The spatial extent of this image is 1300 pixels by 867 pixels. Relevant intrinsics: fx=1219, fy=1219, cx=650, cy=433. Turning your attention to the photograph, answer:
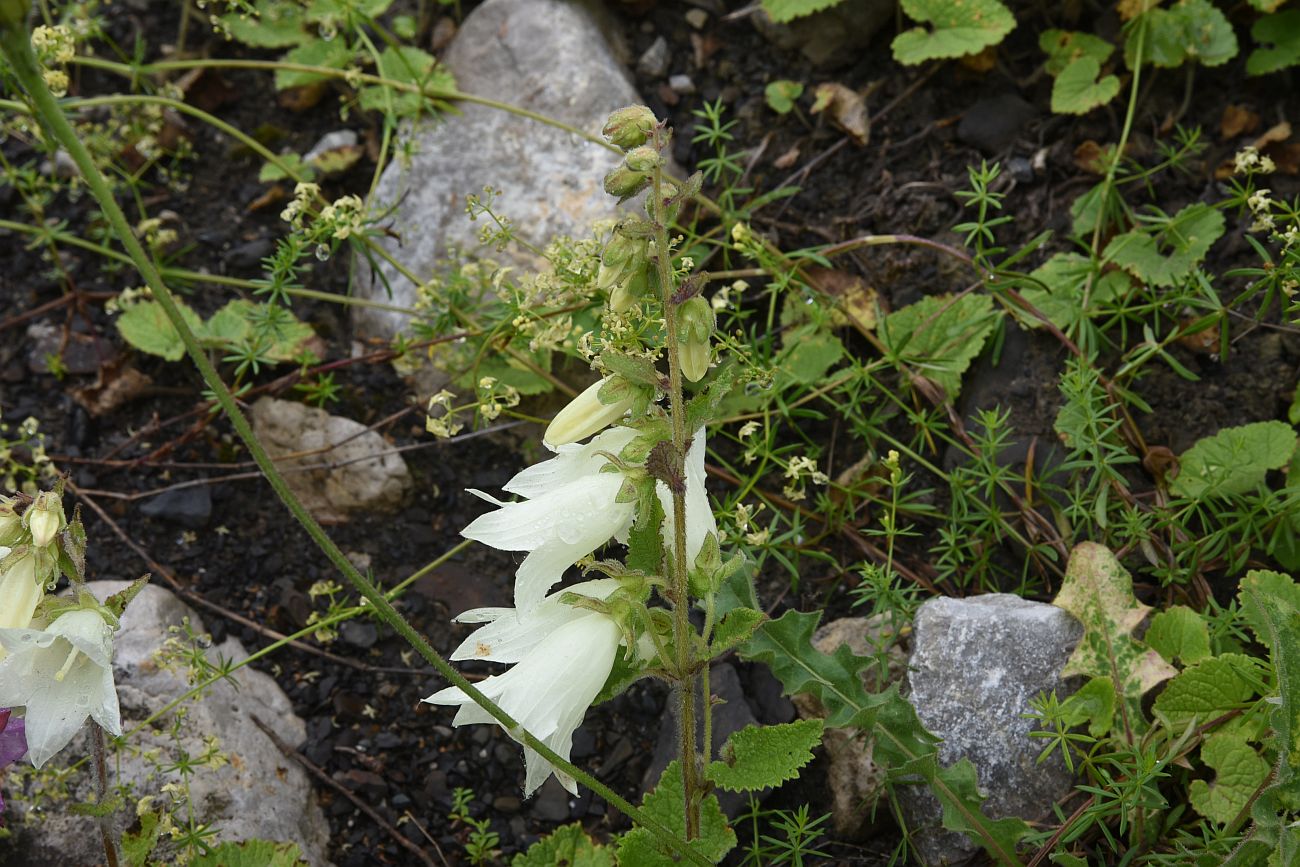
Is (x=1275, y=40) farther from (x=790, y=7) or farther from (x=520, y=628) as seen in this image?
(x=520, y=628)

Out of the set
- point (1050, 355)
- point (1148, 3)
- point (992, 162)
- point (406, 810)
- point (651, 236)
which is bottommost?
point (406, 810)

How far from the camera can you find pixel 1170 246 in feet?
10.2

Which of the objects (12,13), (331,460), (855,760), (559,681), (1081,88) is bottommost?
(855,760)

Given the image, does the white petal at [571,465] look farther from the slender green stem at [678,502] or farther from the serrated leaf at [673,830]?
the serrated leaf at [673,830]

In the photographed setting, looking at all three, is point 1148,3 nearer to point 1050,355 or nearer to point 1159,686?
point 1050,355

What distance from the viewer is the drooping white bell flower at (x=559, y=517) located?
1.74 metres

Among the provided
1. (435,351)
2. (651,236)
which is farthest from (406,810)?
(651,236)

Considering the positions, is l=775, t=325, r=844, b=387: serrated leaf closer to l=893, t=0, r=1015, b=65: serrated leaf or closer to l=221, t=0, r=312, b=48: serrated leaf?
l=893, t=0, r=1015, b=65: serrated leaf

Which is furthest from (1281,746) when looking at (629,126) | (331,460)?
(331,460)

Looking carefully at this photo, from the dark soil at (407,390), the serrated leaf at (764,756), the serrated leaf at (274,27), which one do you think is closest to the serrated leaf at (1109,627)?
the dark soil at (407,390)

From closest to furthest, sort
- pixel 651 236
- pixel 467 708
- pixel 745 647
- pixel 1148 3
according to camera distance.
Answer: pixel 651 236 → pixel 467 708 → pixel 745 647 → pixel 1148 3

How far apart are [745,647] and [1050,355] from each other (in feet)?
4.39

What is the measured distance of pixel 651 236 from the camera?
1726mm

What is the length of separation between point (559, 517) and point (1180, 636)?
1.42 metres
